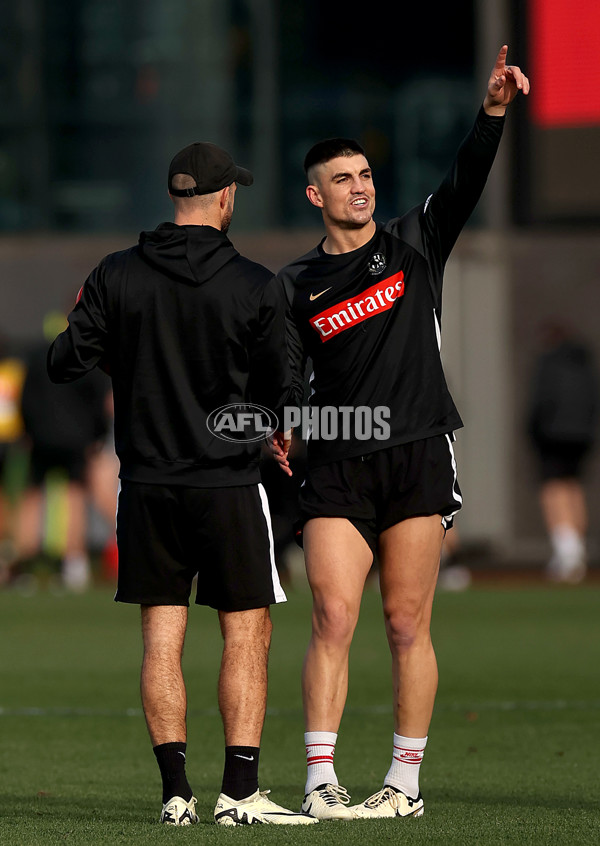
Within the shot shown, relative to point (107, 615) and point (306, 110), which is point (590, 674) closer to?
point (107, 615)

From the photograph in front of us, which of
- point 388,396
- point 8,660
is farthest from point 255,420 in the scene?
point 8,660

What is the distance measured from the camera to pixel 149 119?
20750 mm

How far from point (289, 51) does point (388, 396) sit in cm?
1519

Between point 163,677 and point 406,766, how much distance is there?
89cm

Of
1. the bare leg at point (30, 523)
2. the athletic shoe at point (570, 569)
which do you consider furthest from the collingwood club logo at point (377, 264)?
the athletic shoe at point (570, 569)

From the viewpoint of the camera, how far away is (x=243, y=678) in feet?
18.0

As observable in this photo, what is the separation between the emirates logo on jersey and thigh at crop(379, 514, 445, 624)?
2.27 ft

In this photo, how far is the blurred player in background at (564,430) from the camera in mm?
16969

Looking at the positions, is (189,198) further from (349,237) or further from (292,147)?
(292,147)

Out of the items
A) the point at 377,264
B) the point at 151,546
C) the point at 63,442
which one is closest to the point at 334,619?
the point at 151,546

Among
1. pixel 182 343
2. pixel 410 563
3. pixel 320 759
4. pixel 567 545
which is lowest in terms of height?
pixel 567 545

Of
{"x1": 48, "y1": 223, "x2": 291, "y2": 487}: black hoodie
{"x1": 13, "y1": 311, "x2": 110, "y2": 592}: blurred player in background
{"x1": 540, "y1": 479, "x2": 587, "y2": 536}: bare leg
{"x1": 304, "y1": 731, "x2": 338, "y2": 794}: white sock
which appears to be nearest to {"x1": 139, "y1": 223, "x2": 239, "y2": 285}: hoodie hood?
{"x1": 48, "y1": 223, "x2": 291, "y2": 487}: black hoodie

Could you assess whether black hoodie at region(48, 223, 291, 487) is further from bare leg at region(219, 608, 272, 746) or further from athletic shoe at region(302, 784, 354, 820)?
athletic shoe at region(302, 784, 354, 820)

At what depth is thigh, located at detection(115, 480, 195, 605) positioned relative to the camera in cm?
549
